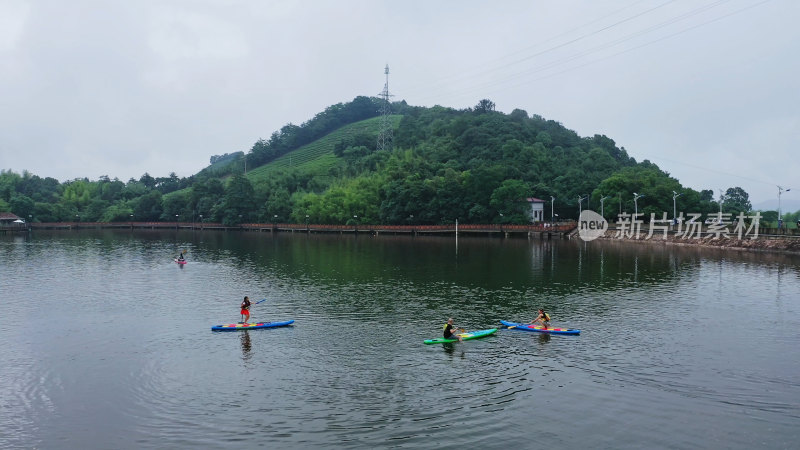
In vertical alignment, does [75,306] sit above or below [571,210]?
below

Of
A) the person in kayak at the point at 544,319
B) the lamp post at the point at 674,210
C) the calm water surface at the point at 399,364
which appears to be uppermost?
the lamp post at the point at 674,210

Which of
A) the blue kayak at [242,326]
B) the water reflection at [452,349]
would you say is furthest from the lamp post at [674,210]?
the blue kayak at [242,326]

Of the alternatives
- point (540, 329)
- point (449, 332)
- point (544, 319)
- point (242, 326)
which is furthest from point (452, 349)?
point (242, 326)

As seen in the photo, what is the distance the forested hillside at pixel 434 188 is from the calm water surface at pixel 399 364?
217 ft

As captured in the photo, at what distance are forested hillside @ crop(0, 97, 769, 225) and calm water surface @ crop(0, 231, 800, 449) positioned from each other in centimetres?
6619

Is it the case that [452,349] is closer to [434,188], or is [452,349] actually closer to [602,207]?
[602,207]

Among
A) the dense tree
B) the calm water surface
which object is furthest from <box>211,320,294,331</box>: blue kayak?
the dense tree

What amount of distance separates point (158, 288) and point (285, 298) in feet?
45.9

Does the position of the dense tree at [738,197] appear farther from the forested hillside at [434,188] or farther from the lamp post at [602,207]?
the lamp post at [602,207]

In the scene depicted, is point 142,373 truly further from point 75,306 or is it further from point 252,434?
point 75,306

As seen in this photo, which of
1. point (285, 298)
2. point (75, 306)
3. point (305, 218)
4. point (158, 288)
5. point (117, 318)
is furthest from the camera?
point (305, 218)

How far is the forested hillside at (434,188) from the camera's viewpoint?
121 metres

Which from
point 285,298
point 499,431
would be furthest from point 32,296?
point 499,431

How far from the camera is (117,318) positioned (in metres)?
38.2
